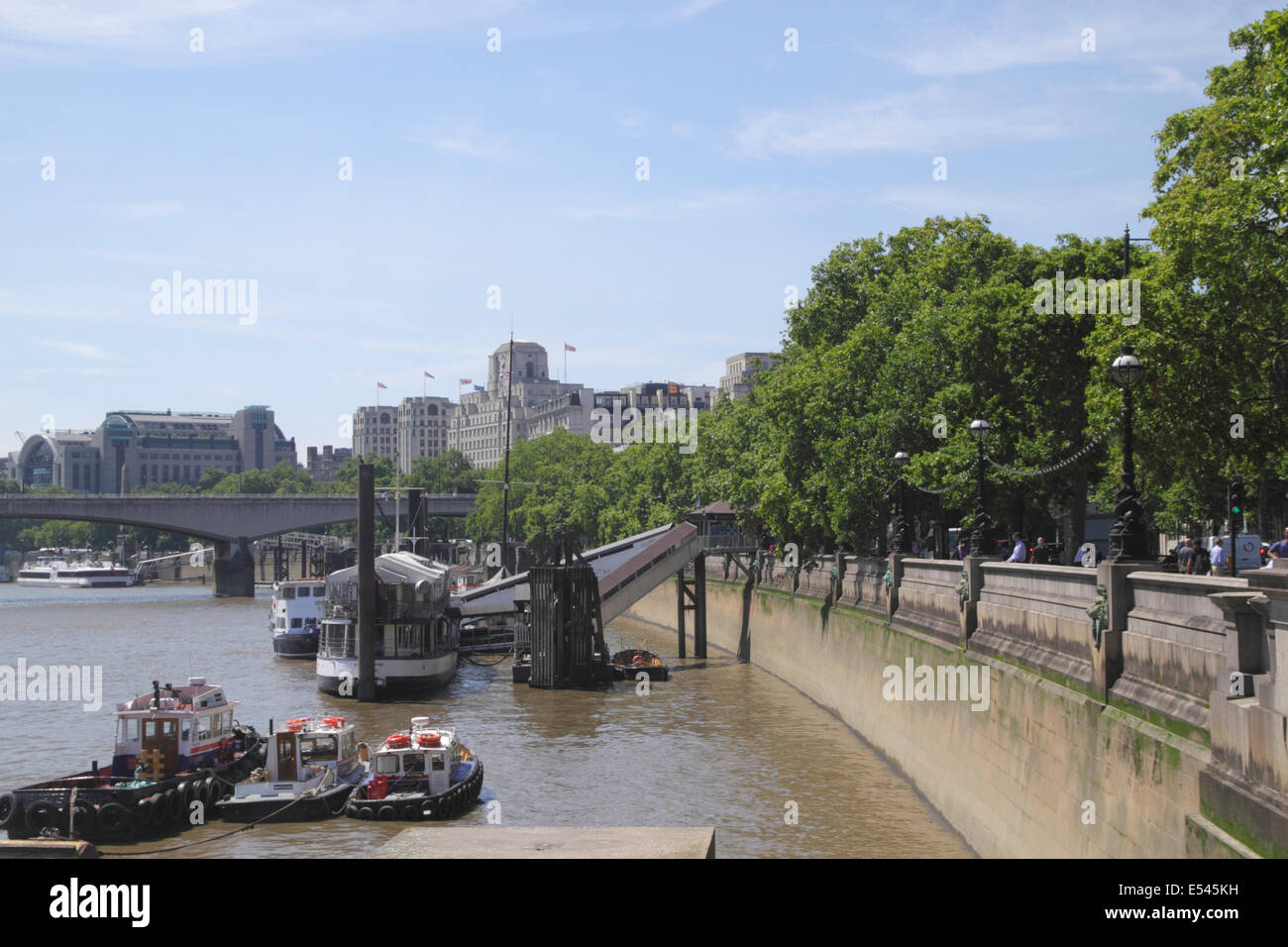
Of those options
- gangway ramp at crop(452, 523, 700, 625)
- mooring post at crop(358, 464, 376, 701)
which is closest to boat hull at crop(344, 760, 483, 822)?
mooring post at crop(358, 464, 376, 701)

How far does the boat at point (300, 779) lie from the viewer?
26.3m

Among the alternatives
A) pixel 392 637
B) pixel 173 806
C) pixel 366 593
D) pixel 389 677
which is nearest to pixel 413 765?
pixel 173 806

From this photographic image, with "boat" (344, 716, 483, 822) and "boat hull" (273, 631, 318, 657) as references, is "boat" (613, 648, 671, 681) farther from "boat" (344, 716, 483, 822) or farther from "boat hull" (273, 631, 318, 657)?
"boat" (344, 716, 483, 822)

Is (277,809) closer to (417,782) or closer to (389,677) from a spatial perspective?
(417,782)

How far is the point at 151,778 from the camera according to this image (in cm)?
2711

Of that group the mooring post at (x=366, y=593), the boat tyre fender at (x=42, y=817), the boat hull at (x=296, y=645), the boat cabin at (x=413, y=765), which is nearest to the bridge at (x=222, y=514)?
the boat hull at (x=296, y=645)

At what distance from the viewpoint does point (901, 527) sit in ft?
127

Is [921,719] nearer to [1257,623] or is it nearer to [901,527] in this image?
[901,527]

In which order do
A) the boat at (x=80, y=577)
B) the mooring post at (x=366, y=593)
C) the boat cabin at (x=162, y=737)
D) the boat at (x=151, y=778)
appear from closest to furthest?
the boat at (x=151, y=778) → the boat cabin at (x=162, y=737) → the mooring post at (x=366, y=593) → the boat at (x=80, y=577)

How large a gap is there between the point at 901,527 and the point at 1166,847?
85.0 ft

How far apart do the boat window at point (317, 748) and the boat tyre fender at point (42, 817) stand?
5050 mm

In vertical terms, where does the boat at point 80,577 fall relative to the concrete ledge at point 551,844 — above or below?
below

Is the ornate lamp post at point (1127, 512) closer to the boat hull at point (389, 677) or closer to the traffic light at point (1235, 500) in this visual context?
the traffic light at point (1235, 500)

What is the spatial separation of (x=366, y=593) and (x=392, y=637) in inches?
109
